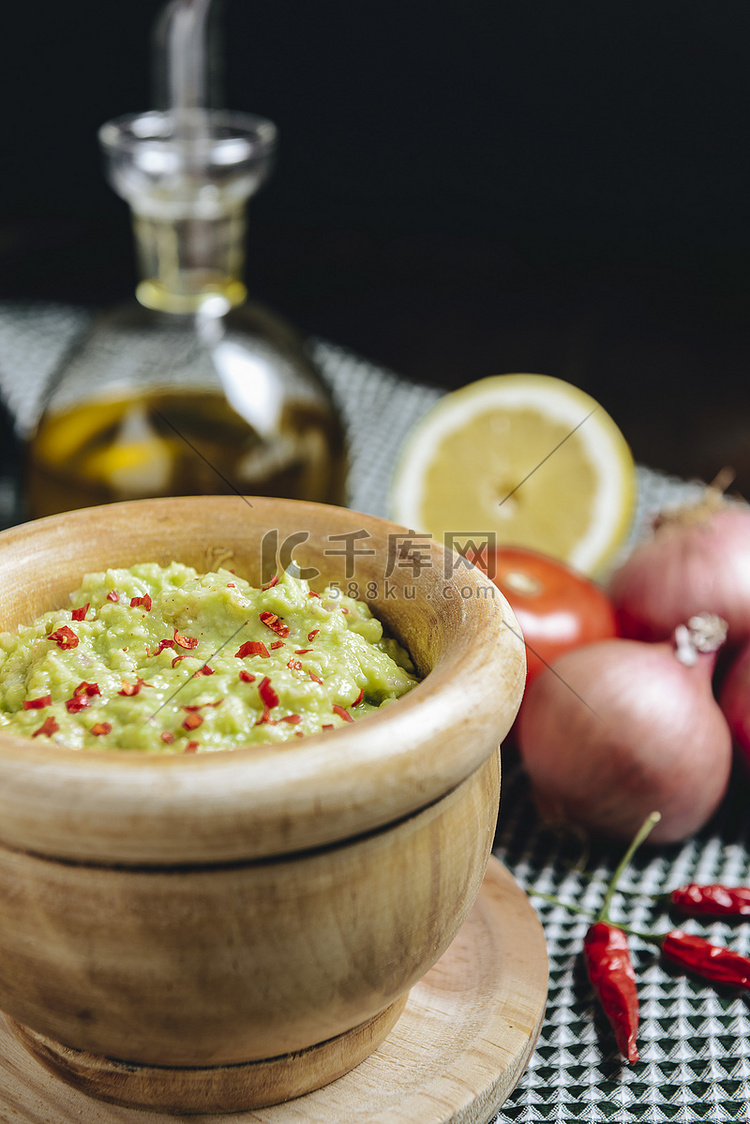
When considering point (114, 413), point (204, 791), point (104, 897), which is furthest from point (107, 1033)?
point (114, 413)

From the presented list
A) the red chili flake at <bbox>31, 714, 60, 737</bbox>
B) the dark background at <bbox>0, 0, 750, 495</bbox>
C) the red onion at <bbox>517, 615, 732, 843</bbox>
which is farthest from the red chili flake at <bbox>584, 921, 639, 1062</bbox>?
the dark background at <bbox>0, 0, 750, 495</bbox>

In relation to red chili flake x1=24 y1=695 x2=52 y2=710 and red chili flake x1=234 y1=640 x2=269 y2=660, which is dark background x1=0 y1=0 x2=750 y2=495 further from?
red chili flake x1=24 y1=695 x2=52 y2=710

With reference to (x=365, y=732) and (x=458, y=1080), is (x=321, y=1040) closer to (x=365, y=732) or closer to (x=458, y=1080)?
→ (x=458, y=1080)

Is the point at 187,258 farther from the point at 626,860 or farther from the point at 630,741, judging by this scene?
the point at 626,860

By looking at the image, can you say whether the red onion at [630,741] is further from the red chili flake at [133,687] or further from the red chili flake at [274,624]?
the red chili flake at [133,687]

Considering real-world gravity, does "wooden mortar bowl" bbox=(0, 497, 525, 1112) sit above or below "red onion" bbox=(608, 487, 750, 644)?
above

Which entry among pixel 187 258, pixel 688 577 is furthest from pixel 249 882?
pixel 187 258
